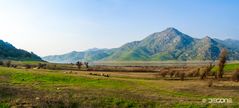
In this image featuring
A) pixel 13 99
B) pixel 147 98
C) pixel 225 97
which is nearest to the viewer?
pixel 13 99

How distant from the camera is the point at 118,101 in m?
35.9

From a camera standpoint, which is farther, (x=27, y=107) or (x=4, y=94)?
(x=4, y=94)

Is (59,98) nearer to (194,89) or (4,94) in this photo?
(4,94)

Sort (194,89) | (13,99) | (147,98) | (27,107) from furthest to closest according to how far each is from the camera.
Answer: (194,89), (147,98), (13,99), (27,107)

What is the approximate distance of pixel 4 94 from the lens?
36312 millimetres

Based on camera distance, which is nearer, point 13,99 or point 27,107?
point 27,107

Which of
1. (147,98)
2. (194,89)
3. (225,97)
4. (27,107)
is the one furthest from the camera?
(194,89)

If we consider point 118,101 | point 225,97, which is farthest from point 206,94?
point 118,101

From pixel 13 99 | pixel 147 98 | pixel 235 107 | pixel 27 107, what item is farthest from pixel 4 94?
pixel 235 107

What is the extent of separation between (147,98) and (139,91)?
500cm

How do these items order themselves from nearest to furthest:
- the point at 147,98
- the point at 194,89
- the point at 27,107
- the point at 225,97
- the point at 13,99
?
the point at 27,107
the point at 13,99
the point at 147,98
the point at 225,97
the point at 194,89

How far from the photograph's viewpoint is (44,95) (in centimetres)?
3656

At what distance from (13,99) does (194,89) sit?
23.8 m

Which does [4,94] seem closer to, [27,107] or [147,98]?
[27,107]
